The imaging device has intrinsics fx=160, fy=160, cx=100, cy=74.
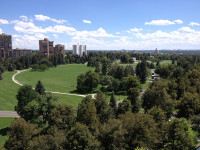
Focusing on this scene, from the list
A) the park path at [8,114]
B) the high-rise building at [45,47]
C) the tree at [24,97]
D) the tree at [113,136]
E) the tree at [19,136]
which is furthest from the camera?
the high-rise building at [45,47]

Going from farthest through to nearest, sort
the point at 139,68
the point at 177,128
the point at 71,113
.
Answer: the point at 139,68, the point at 71,113, the point at 177,128

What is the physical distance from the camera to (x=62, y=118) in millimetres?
24922

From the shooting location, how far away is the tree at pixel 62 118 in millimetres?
24291

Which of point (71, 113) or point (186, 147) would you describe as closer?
point (186, 147)

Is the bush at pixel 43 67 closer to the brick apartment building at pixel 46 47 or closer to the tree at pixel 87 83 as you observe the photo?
the brick apartment building at pixel 46 47

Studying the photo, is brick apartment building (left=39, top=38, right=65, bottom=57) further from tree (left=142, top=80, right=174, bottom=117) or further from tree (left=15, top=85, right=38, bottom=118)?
tree (left=142, top=80, right=174, bottom=117)

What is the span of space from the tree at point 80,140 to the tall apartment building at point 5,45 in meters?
141

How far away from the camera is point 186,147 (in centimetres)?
2191

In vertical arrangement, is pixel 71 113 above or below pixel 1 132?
above

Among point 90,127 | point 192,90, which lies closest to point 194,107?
point 192,90

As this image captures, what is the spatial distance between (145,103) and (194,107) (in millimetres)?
10555

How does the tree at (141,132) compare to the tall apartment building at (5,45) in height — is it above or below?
below

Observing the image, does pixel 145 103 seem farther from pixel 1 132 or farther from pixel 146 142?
pixel 1 132

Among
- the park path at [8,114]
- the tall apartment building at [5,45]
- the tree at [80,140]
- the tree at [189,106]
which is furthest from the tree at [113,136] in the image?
the tall apartment building at [5,45]
